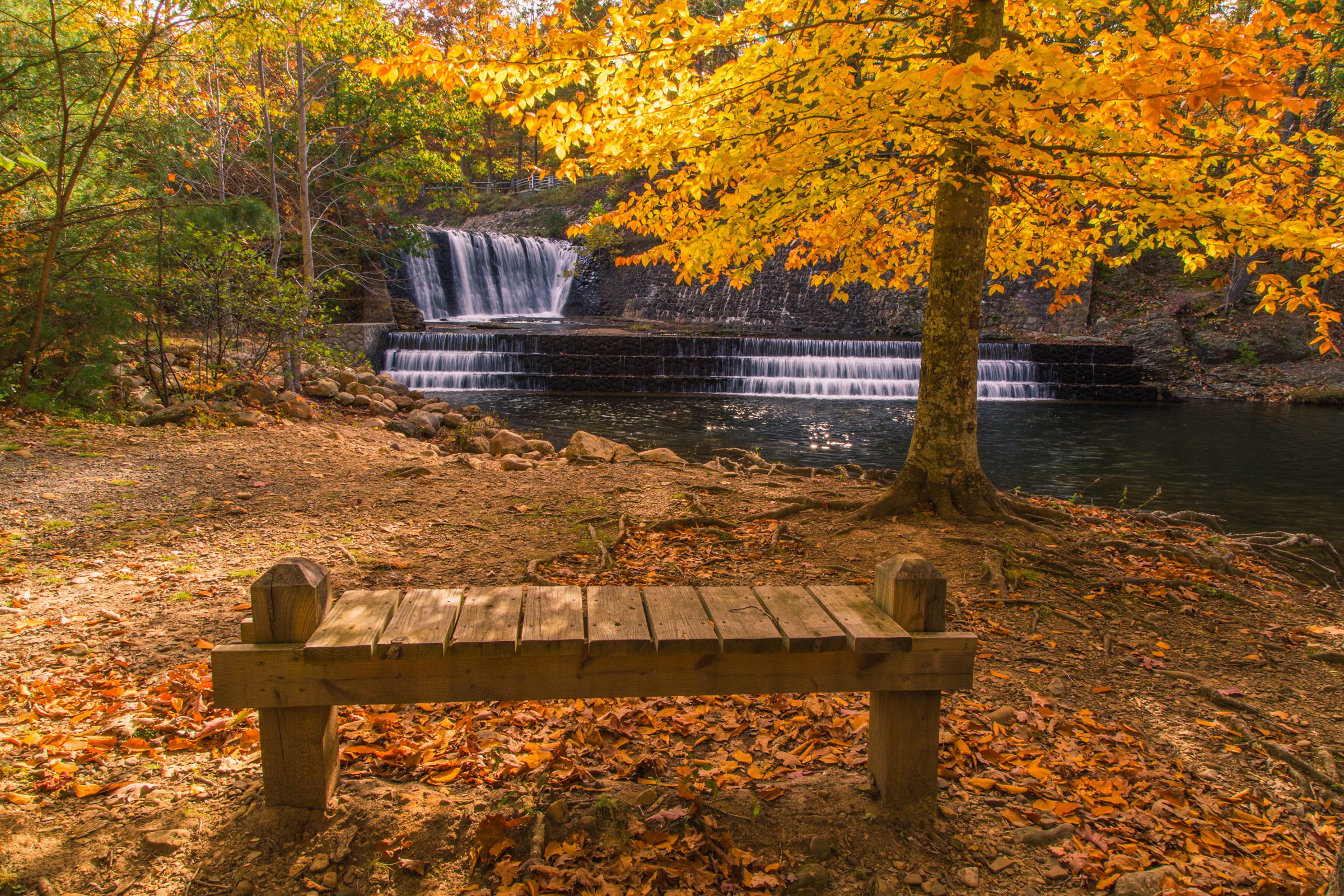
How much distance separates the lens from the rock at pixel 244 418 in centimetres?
866

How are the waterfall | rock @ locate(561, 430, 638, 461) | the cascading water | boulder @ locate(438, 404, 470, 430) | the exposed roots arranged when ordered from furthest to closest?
1. the waterfall
2. the cascading water
3. boulder @ locate(438, 404, 470, 430)
4. rock @ locate(561, 430, 638, 461)
5. the exposed roots

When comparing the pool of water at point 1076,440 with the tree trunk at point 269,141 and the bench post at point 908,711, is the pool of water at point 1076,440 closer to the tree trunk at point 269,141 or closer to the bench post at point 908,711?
the tree trunk at point 269,141

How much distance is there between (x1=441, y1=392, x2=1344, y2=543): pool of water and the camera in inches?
359

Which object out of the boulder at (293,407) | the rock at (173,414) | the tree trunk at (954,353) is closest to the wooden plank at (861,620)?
the tree trunk at (954,353)

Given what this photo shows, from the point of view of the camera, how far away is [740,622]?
2.14 metres

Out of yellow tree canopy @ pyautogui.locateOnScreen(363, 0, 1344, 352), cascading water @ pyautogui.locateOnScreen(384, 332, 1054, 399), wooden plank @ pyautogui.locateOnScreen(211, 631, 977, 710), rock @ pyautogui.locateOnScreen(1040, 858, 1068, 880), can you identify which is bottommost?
rock @ pyautogui.locateOnScreen(1040, 858, 1068, 880)

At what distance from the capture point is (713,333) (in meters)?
20.8

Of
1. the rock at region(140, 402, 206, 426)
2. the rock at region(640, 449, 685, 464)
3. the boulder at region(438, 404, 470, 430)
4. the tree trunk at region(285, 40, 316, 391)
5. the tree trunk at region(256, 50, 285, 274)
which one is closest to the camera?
the rock at region(140, 402, 206, 426)

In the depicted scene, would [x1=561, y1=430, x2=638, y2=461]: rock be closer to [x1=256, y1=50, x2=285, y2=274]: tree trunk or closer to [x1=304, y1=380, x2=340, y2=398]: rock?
[x1=304, y1=380, x2=340, y2=398]: rock

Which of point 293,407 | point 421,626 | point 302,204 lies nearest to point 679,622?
point 421,626

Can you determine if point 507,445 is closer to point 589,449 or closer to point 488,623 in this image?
point 589,449

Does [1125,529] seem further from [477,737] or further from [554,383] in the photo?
[554,383]

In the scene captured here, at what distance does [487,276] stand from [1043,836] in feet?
86.5

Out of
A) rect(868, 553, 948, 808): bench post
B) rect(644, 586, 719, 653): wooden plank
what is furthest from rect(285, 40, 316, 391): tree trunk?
rect(868, 553, 948, 808): bench post
